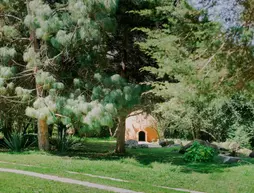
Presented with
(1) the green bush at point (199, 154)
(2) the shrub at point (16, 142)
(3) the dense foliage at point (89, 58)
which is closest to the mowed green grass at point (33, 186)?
(3) the dense foliage at point (89, 58)

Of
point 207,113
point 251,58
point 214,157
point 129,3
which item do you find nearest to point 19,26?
point 129,3

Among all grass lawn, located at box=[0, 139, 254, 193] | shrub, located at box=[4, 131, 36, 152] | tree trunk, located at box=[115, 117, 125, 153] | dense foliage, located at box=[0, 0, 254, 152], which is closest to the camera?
grass lawn, located at box=[0, 139, 254, 193]

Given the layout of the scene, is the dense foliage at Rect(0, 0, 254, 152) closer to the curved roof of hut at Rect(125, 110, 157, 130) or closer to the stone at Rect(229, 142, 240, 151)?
A: the stone at Rect(229, 142, 240, 151)

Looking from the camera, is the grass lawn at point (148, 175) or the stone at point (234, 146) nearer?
the grass lawn at point (148, 175)

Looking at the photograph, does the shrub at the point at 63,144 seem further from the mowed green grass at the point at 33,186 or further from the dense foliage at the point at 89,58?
the mowed green grass at the point at 33,186

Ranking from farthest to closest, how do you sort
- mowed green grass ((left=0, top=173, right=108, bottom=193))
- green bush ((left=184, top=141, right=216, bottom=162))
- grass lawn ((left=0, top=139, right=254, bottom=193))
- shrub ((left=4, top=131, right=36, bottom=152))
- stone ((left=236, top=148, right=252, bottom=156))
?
stone ((left=236, top=148, right=252, bottom=156))
shrub ((left=4, top=131, right=36, bottom=152))
green bush ((left=184, top=141, right=216, bottom=162))
grass lawn ((left=0, top=139, right=254, bottom=193))
mowed green grass ((left=0, top=173, right=108, bottom=193))

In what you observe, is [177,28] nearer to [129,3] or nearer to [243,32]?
[243,32]

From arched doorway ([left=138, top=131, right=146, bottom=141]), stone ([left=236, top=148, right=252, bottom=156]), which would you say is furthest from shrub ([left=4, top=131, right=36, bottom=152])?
arched doorway ([left=138, top=131, right=146, bottom=141])

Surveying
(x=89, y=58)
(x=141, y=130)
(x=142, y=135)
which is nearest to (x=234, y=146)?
(x=89, y=58)

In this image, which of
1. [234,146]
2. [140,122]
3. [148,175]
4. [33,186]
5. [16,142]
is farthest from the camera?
[140,122]

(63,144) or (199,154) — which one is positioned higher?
(63,144)

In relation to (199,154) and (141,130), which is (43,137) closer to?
(199,154)

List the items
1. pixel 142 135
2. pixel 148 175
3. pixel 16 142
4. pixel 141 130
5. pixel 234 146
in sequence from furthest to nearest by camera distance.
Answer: pixel 142 135 → pixel 141 130 → pixel 234 146 → pixel 16 142 → pixel 148 175

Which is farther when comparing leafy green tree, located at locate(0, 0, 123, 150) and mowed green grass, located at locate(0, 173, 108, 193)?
leafy green tree, located at locate(0, 0, 123, 150)
